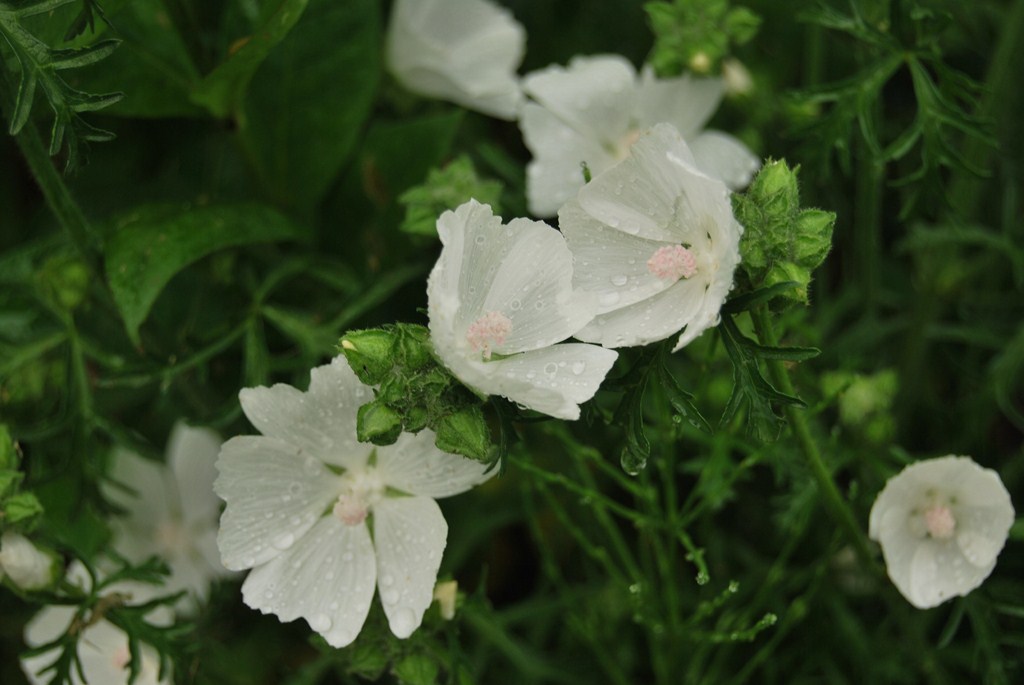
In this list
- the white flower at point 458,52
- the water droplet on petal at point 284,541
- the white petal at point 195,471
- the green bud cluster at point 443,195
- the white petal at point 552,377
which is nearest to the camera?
the white petal at point 552,377

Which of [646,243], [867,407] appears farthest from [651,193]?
[867,407]

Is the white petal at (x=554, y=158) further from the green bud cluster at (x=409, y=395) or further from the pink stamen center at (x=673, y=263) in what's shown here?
the green bud cluster at (x=409, y=395)

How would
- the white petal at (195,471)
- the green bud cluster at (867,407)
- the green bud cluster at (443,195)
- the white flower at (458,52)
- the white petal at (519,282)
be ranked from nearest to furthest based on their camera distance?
the white petal at (519,282), the green bud cluster at (443,195), the green bud cluster at (867,407), the white flower at (458,52), the white petal at (195,471)

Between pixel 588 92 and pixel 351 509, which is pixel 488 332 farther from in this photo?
pixel 588 92

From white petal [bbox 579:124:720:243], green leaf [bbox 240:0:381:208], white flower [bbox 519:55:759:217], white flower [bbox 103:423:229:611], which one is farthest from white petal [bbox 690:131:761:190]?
white flower [bbox 103:423:229:611]

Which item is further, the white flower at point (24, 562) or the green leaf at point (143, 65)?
the green leaf at point (143, 65)

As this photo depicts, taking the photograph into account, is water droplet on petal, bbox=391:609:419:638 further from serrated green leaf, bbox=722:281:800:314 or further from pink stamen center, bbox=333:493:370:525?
serrated green leaf, bbox=722:281:800:314

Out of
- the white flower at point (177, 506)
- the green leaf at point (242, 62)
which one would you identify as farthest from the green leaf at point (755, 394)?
the white flower at point (177, 506)
